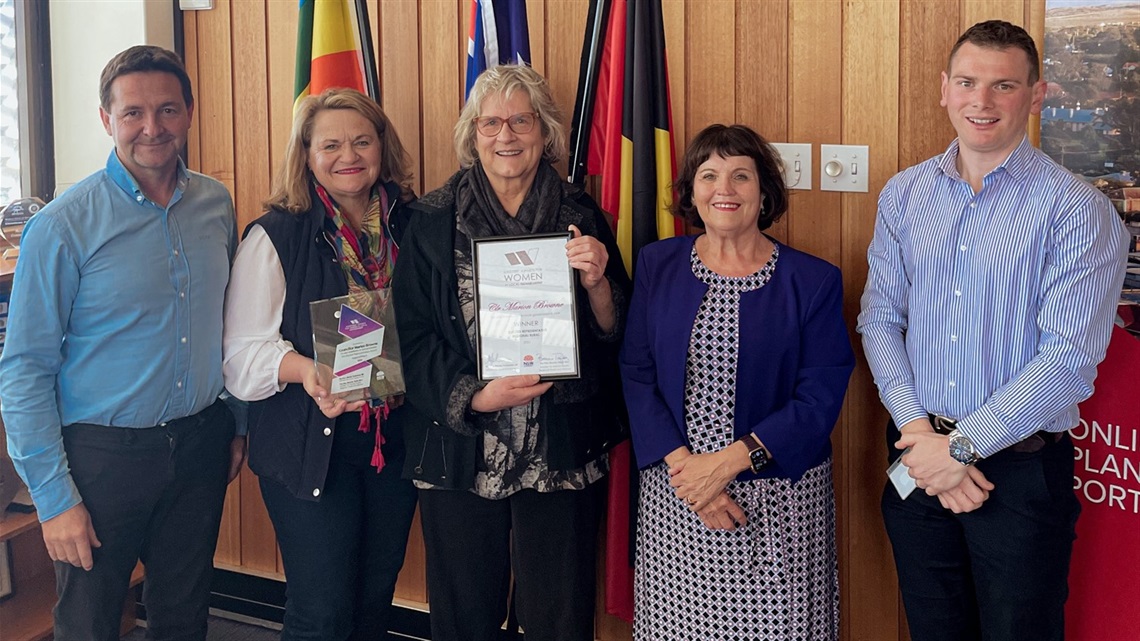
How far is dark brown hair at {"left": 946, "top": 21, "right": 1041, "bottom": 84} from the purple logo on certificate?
1.47m

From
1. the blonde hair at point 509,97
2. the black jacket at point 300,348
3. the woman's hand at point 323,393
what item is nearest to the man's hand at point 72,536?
the black jacket at point 300,348

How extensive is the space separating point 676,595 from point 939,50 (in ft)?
4.92

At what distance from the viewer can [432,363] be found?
2182mm

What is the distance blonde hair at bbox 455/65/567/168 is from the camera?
222 centimetres

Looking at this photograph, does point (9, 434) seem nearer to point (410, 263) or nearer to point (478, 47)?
point (410, 263)

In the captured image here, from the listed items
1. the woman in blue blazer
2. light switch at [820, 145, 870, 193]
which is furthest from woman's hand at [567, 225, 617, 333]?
light switch at [820, 145, 870, 193]

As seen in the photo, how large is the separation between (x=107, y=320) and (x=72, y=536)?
1.58 feet

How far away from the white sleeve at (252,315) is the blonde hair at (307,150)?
0.37ft

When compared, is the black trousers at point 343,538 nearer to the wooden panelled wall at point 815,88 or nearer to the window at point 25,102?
the wooden panelled wall at point 815,88

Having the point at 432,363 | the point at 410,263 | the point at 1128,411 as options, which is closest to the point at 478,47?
the point at 410,263

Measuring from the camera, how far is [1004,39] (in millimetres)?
1928

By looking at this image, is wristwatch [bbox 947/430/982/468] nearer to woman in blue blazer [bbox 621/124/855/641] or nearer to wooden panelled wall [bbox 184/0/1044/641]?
woman in blue blazer [bbox 621/124/855/641]

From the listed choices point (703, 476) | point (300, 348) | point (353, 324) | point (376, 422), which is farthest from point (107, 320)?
point (703, 476)

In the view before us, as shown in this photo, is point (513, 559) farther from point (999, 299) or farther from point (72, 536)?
point (999, 299)
